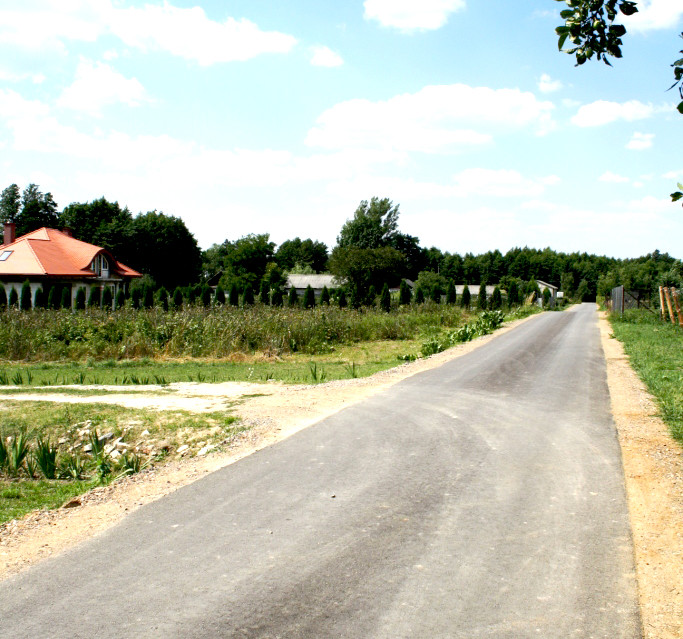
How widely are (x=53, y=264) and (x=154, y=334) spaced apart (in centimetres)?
3125

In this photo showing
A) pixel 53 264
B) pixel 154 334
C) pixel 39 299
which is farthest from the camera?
pixel 53 264

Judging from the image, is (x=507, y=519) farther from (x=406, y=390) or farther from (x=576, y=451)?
(x=406, y=390)

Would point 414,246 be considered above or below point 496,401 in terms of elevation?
above

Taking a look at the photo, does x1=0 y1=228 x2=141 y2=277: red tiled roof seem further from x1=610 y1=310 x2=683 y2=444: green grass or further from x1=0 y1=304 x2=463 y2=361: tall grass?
x1=610 y1=310 x2=683 y2=444: green grass

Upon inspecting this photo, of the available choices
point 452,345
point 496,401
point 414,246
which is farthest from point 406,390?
point 414,246

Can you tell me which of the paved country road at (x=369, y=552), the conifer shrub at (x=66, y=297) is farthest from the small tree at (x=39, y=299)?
the paved country road at (x=369, y=552)

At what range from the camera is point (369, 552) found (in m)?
4.79

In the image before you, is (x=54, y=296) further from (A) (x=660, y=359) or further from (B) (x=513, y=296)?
(A) (x=660, y=359)

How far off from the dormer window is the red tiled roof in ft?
1.56

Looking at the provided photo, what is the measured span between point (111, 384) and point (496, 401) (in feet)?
28.0

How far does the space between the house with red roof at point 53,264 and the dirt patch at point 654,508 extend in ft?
137

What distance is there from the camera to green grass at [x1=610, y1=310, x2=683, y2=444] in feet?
33.0

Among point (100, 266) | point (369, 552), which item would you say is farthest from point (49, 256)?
point (369, 552)

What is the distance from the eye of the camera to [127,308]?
2342 centimetres
